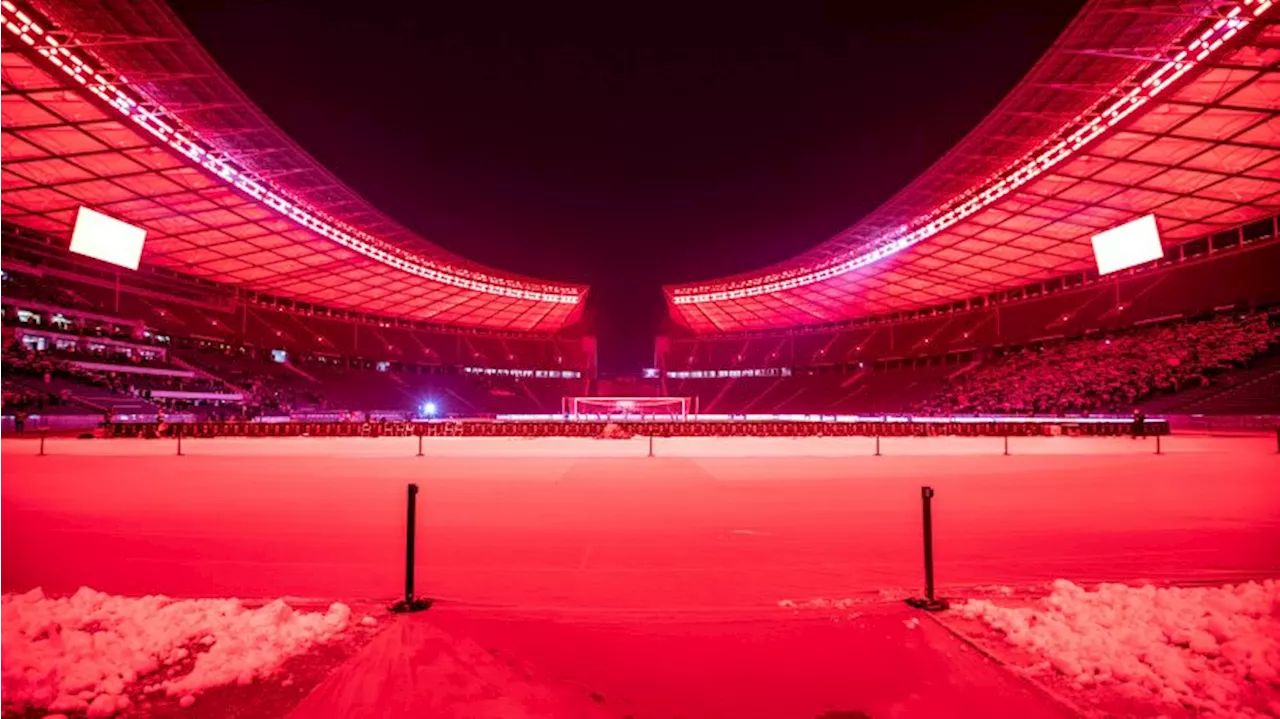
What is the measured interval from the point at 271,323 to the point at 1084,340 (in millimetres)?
66344

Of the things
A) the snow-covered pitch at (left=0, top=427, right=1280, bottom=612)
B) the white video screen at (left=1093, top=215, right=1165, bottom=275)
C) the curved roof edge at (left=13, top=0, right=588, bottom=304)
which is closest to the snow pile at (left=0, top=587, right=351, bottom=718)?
the snow-covered pitch at (left=0, top=427, right=1280, bottom=612)

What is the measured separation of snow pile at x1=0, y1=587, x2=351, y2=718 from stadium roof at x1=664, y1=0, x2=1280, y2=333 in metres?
24.7

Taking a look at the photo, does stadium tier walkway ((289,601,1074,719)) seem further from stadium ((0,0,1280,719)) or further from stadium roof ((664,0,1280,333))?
stadium roof ((664,0,1280,333))

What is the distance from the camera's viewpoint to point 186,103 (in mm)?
23766

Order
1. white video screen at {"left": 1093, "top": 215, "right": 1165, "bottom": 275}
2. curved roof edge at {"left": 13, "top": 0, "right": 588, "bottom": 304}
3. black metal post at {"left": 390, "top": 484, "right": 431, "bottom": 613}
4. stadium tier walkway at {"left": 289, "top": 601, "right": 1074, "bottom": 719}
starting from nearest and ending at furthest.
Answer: stadium tier walkway at {"left": 289, "top": 601, "right": 1074, "bottom": 719} → black metal post at {"left": 390, "top": 484, "right": 431, "bottom": 613} → curved roof edge at {"left": 13, "top": 0, "right": 588, "bottom": 304} → white video screen at {"left": 1093, "top": 215, "right": 1165, "bottom": 275}

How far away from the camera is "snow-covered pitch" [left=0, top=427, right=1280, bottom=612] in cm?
571

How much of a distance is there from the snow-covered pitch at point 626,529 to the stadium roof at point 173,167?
43.8ft

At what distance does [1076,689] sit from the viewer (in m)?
3.50

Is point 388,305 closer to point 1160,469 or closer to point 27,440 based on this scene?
point 27,440

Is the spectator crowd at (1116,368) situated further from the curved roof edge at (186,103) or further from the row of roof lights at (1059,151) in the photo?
the curved roof edge at (186,103)

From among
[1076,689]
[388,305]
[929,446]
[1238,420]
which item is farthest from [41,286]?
[1238,420]

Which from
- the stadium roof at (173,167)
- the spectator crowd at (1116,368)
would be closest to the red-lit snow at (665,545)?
the stadium roof at (173,167)

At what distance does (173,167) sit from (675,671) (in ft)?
117

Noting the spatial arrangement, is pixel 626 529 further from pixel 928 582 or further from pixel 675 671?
pixel 675 671
